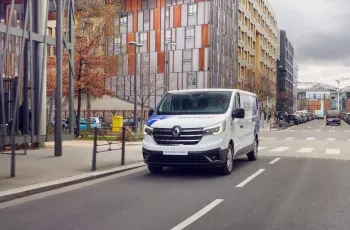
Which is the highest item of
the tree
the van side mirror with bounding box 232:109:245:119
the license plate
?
the tree

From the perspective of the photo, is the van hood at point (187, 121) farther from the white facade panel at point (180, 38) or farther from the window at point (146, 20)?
the window at point (146, 20)

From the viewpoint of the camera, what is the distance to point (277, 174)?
11.8 m

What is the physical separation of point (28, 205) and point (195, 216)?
2.89 metres

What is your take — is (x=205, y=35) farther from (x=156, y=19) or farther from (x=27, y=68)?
(x=27, y=68)

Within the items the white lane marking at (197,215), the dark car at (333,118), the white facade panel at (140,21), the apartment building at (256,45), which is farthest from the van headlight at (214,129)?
the dark car at (333,118)

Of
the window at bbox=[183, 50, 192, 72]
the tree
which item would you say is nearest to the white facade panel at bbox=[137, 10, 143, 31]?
the window at bbox=[183, 50, 192, 72]

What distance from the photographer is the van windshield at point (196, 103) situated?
1166cm

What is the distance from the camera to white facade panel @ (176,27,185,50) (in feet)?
184

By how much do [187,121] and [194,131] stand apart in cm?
33

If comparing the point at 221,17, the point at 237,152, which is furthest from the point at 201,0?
the point at 237,152

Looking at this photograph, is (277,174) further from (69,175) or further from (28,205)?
(28,205)

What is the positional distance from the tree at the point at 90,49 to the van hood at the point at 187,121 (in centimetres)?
1728

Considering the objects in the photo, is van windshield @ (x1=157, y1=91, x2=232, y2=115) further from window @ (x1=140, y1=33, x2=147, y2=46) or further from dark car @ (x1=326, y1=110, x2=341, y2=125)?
dark car @ (x1=326, y1=110, x2=341, y2=125)

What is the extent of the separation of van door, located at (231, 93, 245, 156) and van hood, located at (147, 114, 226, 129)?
90 cm
